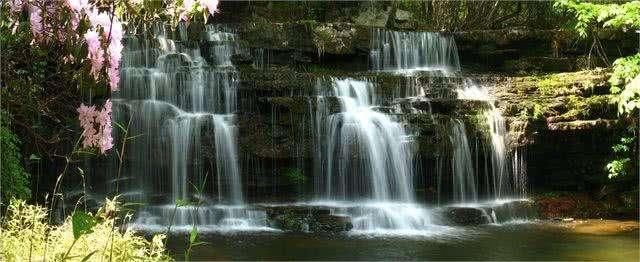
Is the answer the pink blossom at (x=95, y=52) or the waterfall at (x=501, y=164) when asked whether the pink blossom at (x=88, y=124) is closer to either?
the pink blossom at (x=95, y=52)

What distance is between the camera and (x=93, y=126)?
7.76 feet

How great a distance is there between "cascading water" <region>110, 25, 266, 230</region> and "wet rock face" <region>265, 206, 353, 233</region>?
0.78 feet

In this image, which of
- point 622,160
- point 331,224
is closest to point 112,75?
point 331,224

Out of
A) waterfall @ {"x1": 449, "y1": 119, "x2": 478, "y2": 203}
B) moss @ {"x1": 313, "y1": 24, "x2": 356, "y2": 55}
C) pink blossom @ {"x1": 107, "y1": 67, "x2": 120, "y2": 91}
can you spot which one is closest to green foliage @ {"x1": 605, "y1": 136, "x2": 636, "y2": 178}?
waterfall @ {"x1": 449, "y1": 119, "x2": 478, "y2": 203}

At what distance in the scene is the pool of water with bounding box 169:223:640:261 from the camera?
7148 mm

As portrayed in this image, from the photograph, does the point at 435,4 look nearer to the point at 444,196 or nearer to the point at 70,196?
the point at 444,196

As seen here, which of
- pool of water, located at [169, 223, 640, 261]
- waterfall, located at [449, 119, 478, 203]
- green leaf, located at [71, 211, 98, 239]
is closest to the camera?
green leaf, located at [71, 211, 98, 239]

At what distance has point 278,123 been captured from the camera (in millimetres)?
10641

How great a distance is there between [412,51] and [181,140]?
695 cm

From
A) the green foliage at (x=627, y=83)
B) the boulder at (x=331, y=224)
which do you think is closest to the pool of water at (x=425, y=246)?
the boulder at (x=331, y=224)

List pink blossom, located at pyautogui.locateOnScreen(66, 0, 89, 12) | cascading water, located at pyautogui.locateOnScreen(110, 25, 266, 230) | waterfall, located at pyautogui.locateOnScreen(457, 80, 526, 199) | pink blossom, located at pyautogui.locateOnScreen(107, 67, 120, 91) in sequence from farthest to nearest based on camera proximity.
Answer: waterfall, located at pyautogui.locateOnScreen(457, 80, 526, 199), cascading water, located at pyautogui.locateOnScreen(110, 25, 266, 230), pink blossom, located at pyautogui.locateOnScreen(107, 67, 120, 91), pink blossom, located at pyautogui.locateOnScreen(66, 0, 89, 12)

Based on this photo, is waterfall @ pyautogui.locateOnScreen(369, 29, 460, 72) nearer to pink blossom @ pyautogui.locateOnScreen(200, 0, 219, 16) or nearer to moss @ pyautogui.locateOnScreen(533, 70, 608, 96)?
moss @ pyautogui.locateOnScreen(533, 70, 608, 96)

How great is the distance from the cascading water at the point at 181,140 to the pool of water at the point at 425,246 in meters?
1.21

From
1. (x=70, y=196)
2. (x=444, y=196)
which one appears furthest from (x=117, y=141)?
(x=444, y=196)
